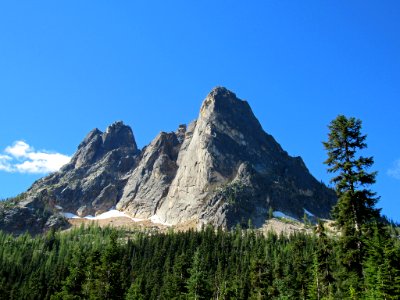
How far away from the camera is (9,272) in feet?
459

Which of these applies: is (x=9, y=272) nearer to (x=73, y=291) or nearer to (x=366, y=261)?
(x=73, y=291)

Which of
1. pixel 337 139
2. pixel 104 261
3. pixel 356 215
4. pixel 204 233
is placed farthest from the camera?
pixel 204 233

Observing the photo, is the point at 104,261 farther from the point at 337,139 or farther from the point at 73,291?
the point at 337,139

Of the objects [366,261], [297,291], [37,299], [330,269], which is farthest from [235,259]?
[366,261]

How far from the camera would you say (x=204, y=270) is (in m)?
98.1

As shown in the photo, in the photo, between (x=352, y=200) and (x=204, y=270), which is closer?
(x=352, y=200)

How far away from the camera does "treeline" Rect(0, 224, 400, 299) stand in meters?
28.8

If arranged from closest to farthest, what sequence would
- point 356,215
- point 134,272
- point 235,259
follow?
point 356,215 < point 134,272 < point 235,259

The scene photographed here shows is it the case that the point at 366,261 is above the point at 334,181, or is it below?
below

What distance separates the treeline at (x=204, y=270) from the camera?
94.4 feet

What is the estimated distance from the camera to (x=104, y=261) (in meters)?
41.6

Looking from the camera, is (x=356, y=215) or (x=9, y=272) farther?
(x=9, y=272)

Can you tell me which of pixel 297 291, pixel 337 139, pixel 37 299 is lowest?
pixel 37 299

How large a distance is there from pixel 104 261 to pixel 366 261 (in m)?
26.3
